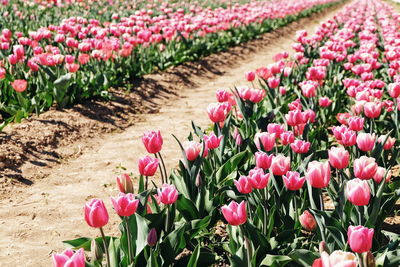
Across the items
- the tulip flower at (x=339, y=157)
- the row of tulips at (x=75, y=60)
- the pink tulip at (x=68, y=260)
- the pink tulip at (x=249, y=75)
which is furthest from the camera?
the row of tulips at (x=75, y=60)

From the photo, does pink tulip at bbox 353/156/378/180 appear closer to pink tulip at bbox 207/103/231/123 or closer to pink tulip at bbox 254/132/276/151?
pink tulip at bbox 254/132/276/151

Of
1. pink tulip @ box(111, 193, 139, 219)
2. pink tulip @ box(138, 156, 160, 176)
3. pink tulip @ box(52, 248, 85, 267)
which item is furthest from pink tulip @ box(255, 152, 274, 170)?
pink tulip @ box(52, 248, 85, 267)

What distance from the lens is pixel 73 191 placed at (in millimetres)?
4066

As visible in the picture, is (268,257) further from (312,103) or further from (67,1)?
(67,1)

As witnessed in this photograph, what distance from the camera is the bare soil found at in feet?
11.1

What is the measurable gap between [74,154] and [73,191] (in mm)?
943

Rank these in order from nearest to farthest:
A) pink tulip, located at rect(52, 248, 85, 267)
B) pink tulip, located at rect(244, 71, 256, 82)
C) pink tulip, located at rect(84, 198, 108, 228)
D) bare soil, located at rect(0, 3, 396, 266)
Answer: pink tulip, located at rect(52, 248, 85, 267) → pink tulip, located at rect(84, 198, 108, 228) → bare soil, located at rect(0, 3, 396, 266) → pink tulip, located at rect(244, 71, 256, 82)

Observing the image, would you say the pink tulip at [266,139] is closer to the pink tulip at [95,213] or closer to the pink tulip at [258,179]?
the pink tulip at [258,179]

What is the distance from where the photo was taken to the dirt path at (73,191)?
3.21 metres

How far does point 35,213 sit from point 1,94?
7.82ft

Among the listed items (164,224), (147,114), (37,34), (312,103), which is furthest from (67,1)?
(164,224)

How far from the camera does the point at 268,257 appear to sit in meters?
2.29

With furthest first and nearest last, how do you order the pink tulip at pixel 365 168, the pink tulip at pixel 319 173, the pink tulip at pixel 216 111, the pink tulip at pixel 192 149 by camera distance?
the pink tulip at pixel 216 111, the pink tulip at pixel 192 149, the pink tulip at pixel 365 168, the pink tulip at pixel 319 173

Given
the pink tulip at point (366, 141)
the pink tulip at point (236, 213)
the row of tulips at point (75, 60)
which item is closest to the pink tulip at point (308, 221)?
the pink tulip at point (236, 213)
